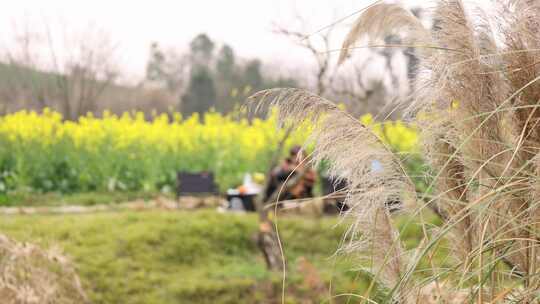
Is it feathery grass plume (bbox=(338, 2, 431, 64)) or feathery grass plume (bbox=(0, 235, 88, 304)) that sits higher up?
feathery grass plume (bbox=(338, 2, 431, 64))

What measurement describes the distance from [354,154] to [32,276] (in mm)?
3347

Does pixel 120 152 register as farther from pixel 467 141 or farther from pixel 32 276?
pixel 467 141

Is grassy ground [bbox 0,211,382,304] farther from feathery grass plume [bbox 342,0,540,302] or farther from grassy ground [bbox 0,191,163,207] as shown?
feathery grass plume [bbox 342,0,540,302]

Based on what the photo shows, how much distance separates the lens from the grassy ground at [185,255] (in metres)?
6.53

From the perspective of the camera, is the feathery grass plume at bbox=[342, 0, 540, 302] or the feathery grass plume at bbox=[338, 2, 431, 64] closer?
the feathery grass plume at bbox=[342, 0, 540, 302]

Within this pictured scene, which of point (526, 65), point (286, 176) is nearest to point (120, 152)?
point (286, 176)

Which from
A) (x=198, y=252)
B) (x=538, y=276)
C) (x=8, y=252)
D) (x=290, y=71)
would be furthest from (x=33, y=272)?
(x=290, y=71)

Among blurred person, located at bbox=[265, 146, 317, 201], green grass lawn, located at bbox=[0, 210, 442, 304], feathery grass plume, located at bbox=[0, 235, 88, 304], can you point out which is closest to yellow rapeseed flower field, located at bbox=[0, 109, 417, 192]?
blurred person, located at bbox=[265, 146, 317, 201]

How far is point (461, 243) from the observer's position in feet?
6.36

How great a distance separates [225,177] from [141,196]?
127 cm

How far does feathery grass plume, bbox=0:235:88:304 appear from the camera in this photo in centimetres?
435

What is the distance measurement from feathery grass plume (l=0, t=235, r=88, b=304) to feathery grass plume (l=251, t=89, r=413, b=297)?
110 inches

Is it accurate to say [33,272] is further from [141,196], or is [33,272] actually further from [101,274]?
[141,196]

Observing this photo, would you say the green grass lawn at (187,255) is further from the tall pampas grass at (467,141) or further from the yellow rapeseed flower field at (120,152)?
the tall pampas grass at (467,141)
